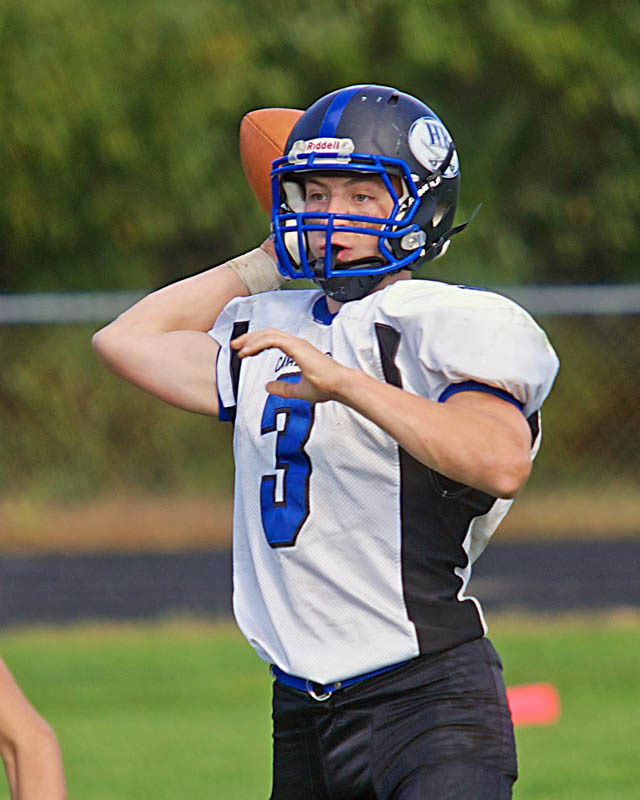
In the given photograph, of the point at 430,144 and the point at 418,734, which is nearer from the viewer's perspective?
the point at 418,734

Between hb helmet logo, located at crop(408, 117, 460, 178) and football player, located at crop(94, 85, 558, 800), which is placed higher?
hb helmet logo, located at crop(408, 117, 460, 178)

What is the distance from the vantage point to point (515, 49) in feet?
50.0

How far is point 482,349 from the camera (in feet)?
9.16

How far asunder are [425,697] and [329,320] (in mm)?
793

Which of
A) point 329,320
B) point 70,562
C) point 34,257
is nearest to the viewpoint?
point 329,320

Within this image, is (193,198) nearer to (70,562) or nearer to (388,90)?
(70,562)

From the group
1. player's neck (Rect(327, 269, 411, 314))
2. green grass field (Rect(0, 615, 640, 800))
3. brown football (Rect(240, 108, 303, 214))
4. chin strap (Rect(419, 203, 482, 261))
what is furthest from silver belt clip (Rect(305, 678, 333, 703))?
green grass field (Rect(0, 615, 640, 800))

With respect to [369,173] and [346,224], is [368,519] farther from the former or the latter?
[369,173]

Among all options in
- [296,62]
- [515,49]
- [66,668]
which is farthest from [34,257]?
[66,668]

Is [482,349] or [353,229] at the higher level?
[353,229]

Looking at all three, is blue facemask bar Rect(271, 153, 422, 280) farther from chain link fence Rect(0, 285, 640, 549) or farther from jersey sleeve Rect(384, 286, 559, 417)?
chain link fence Rect(0, 285, 640, 549)

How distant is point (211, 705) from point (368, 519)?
14.1 feet

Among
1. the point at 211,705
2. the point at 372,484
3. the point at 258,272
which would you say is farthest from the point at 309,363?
the point at 211,705

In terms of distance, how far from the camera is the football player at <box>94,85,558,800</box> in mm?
2879
